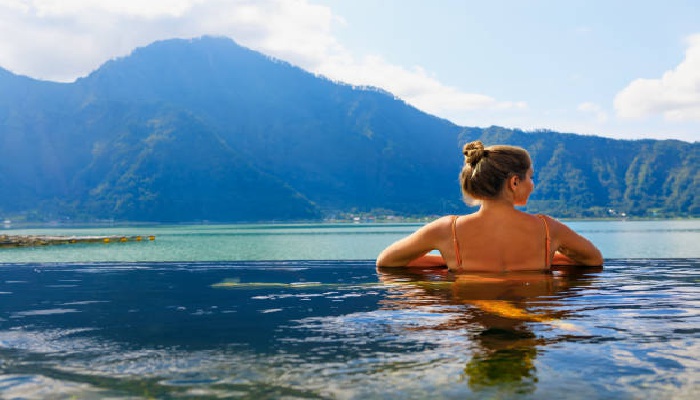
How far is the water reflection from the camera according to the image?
3170mm

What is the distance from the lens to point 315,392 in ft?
9.37

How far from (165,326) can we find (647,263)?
8715 mm

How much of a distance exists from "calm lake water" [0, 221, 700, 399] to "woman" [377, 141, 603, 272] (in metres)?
0.23

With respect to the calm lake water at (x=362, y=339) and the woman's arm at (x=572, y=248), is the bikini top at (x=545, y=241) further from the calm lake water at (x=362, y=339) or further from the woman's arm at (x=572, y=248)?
the calm lake water at (x=362, y=339)

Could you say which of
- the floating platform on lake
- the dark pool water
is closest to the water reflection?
the dark pool water

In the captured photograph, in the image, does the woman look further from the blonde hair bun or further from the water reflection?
the water reflection

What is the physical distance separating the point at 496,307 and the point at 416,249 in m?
2.25

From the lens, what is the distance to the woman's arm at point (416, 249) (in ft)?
22.9

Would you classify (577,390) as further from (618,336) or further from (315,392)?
(618,336)

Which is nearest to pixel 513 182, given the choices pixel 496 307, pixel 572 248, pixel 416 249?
pixel 416 249

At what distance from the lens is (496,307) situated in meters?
5.21

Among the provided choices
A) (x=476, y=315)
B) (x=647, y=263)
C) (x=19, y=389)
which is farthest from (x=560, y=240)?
(x=19, y=389)

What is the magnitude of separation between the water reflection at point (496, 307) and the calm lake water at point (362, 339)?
0.05 ft

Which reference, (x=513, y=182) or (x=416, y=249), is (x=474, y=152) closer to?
(x=513, y=182)
